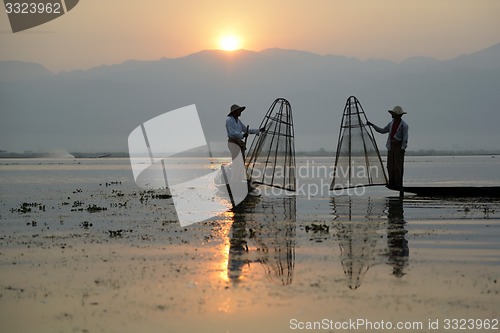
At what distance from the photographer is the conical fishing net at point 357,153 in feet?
77.8

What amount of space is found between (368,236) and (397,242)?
0.98 meters

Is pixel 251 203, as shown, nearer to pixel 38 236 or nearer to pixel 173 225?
pixel 173 225

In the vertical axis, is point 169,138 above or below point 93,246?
above

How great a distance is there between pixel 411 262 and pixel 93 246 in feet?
18.9

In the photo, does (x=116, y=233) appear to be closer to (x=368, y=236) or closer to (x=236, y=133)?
(x=368, y=236)

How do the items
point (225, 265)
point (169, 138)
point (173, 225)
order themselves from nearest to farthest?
point (225, 265)
point (173, 225)
point (169, 138)

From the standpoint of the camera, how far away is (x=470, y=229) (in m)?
16.0

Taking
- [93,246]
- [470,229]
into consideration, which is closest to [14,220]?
[93,246]

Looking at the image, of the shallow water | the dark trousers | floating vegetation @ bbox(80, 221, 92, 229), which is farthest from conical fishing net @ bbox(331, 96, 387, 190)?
floating vegetation @ bbox(80, 221, 92, 229)

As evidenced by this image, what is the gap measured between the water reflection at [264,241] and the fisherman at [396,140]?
362 cm

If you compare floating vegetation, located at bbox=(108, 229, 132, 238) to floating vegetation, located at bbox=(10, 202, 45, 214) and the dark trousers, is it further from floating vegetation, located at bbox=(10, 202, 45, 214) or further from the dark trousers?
the dark trousers

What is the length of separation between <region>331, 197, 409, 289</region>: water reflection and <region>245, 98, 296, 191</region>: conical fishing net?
2.48 metres

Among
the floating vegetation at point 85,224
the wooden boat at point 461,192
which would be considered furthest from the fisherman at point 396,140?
the floating vegetation at point 85,224

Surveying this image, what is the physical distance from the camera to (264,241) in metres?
14.0
